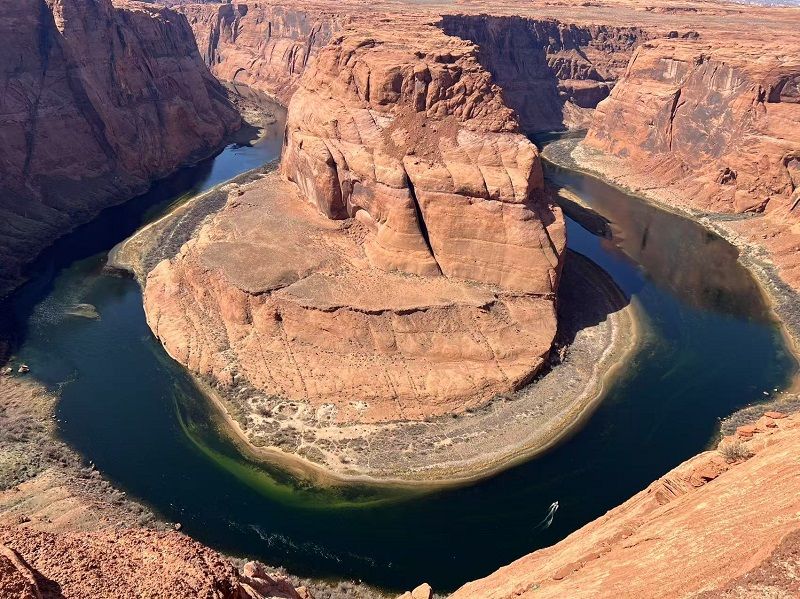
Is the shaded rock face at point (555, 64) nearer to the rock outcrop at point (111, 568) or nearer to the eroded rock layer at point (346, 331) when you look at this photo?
the eroded rock layer at point (346, 331)

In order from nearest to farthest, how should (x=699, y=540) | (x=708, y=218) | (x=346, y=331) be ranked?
1. (x=699, y=540)
2. (x=346, y=331)
3. (x=708, y=218)

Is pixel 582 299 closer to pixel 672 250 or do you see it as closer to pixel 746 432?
pixel 672 250

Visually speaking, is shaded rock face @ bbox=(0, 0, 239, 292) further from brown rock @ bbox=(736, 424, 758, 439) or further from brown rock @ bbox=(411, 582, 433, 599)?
brown rock @ bbox=(736, 424, 758, 439)

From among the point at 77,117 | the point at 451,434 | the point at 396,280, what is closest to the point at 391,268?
the point at 396,280

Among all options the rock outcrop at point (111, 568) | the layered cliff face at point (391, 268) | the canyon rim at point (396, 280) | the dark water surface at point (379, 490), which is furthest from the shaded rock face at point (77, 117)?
the rock outcrop at point (111, 568)

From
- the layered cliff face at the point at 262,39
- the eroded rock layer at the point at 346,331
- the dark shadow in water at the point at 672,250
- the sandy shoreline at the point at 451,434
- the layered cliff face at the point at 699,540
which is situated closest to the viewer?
the layered cliff face at the point at 699,540

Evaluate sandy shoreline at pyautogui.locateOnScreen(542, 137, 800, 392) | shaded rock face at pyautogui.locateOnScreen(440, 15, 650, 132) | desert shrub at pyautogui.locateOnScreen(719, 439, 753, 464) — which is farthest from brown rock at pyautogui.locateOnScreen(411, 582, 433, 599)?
shaded rock face at pyautogui.locateOnScreen(440, 15, 650, 132)

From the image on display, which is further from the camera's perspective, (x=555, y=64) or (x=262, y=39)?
(x=262, y=39)
